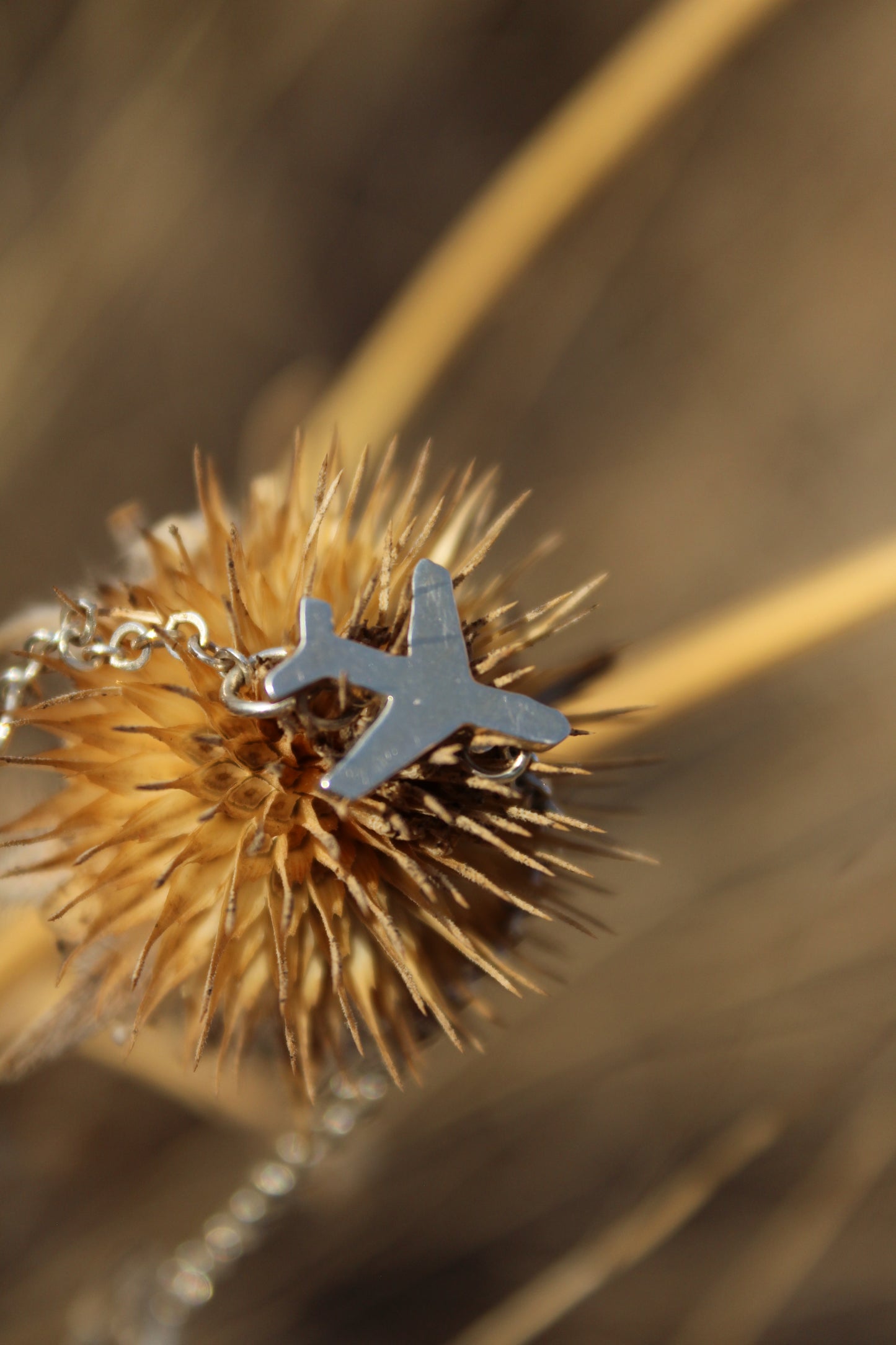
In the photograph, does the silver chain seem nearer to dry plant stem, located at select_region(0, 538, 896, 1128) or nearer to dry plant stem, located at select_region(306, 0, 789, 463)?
dry plant stem, located at select_region(0, 538, 896, 1128)

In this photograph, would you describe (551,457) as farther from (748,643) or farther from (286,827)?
(286,827)

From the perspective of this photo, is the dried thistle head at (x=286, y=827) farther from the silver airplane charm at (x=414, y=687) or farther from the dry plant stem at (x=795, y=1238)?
the dry plant stem at (x=795, y=1238)

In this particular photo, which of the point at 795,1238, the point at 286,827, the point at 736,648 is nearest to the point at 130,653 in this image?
the point at 286,827

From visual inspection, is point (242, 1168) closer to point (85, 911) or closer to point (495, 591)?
point (85, 911)

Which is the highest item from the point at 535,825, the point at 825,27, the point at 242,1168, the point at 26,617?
the point at 825,27

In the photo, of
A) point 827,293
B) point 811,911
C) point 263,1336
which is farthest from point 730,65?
point 263,1336

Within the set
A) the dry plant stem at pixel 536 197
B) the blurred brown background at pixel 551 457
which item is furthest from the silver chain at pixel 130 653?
the blurred brown background at pixel 551 457
